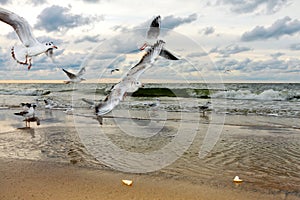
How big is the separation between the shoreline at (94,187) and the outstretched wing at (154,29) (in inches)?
93.7

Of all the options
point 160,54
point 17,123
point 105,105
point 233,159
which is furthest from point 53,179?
point 17,123

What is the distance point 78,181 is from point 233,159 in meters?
3.42

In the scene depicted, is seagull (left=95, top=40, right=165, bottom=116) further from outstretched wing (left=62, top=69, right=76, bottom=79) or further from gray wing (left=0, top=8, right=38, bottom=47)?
gray wing (left=0, top=8, right=38, bottom=47)

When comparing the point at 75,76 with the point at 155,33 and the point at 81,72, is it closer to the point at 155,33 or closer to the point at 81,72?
the point at 81,72

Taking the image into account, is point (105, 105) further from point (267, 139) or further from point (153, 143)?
point (267, 139)

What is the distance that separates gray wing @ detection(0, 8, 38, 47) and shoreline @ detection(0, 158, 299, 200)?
7.36 feet

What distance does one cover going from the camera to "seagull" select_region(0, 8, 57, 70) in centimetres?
479

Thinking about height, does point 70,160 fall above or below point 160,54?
below

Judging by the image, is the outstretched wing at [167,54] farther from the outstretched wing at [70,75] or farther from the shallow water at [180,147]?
the shallow water at [180,147]

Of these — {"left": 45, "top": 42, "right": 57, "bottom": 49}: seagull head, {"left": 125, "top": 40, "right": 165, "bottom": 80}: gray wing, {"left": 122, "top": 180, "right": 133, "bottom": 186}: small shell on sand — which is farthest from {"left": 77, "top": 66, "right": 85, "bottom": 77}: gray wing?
→ {"left": 122, "top": 180, "right": 133, "bottom": 186}: small shell on sand

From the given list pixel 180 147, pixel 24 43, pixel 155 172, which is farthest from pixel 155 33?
pixel 180 147

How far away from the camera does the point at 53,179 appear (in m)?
5.85

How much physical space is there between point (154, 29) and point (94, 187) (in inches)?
105

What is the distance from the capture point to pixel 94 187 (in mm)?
5449
